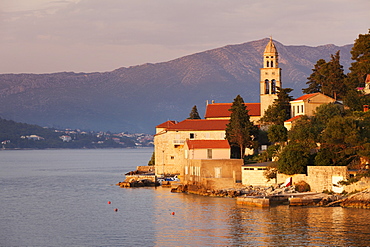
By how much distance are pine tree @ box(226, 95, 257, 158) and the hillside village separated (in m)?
1.41

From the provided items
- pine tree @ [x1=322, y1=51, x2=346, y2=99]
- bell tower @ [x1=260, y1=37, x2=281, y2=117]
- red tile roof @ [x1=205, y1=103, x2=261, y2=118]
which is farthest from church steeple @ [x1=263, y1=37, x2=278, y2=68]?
pine tree @ [x1=322, y1=51, x2=346, y2=99]

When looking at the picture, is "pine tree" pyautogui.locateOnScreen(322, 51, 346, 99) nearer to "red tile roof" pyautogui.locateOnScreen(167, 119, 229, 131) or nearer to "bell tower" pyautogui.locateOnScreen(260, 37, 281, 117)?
"bell tower" pyautogui.locateOnScreen(260, 37, 281, 117)

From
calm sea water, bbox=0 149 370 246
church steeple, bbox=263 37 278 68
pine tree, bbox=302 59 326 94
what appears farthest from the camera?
pine tree, bbox=302 59 326 94

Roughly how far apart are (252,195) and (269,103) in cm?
2684

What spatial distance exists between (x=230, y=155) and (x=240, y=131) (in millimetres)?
2596

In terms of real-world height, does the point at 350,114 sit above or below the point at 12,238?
above

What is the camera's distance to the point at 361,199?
49.3m

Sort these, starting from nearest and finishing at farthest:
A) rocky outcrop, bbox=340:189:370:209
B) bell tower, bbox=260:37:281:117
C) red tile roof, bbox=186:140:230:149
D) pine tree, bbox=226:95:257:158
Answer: rocky outcrop, bbox=340:189:370:209, red tile roof, bbox=186:140:230:149, pine tree, bbox=226:95:257:158, bell tower, bbox=260:37:281:117

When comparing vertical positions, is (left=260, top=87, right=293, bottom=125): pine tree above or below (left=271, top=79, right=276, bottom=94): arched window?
below

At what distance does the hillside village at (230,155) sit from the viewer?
5341cm

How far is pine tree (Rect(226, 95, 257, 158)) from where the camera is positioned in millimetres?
67312

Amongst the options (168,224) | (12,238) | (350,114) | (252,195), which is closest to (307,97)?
(350,114)

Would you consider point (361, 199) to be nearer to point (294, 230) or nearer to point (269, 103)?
point (294, 230)

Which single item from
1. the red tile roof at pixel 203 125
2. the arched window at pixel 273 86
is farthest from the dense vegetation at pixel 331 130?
the red tile roof at pixel 203 125
